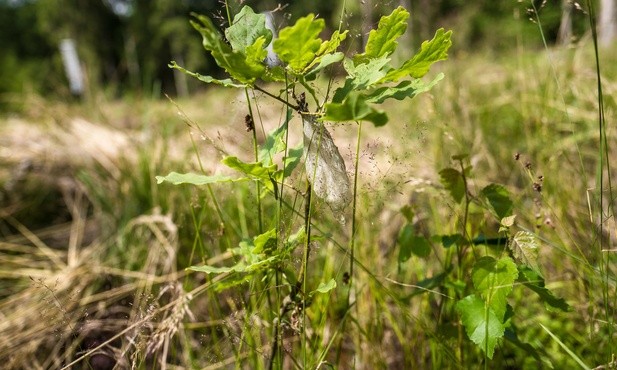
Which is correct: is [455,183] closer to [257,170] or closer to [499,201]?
[499,201]

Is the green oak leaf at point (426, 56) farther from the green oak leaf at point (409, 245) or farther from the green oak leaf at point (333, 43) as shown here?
the green oak leaf at point (409, 245)

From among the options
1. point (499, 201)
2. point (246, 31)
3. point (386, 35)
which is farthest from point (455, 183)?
point (246, 31)

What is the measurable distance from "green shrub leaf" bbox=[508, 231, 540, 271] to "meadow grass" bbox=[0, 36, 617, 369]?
111 mm

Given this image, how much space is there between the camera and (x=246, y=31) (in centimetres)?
58

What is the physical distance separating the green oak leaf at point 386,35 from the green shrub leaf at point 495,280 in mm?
313

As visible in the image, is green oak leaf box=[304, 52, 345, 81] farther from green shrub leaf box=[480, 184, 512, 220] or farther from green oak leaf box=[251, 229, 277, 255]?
green shrub leaf box=[480, 184, 512, 220]

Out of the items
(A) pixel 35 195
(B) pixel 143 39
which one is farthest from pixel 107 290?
(B) pixel 143 39

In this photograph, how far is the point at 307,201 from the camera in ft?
2.23

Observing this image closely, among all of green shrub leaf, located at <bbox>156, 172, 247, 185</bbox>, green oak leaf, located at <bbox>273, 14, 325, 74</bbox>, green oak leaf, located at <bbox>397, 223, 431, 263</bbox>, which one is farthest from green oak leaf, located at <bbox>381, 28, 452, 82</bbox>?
green oak leaf, located at <bbox>397, 223, 431, 263</bbox>

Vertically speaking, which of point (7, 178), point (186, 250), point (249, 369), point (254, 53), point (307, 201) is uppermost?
point (254, 53)

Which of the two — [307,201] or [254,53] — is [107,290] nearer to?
[307,201]

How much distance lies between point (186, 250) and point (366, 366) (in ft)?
2.35

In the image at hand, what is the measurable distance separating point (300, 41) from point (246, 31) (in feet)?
0.37

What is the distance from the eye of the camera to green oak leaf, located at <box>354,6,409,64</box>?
557 millimetres
